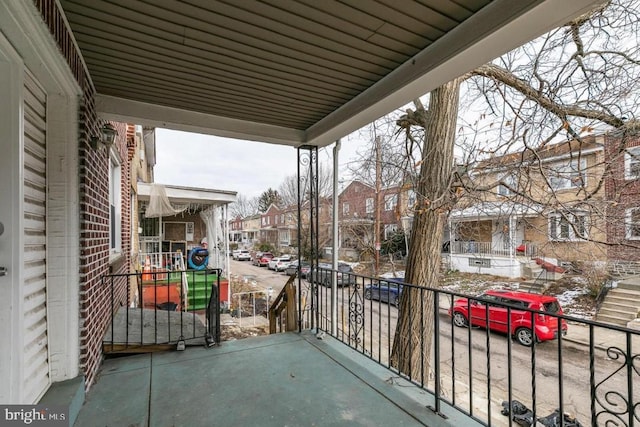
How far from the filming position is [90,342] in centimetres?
238

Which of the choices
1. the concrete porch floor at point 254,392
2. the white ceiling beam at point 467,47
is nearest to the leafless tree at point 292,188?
the white ceiling beam at point 467,47

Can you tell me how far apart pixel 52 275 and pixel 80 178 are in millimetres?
690

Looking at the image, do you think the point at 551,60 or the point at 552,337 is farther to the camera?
the point at 552,337

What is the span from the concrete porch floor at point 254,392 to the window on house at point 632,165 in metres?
4.11

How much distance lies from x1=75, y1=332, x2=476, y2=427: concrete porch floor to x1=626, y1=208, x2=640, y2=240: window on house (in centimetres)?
387

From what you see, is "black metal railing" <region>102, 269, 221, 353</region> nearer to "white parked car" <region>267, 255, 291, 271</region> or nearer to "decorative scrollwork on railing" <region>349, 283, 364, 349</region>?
"decorative scrollwork on railing" <region>349, 283, 364, 349</region>

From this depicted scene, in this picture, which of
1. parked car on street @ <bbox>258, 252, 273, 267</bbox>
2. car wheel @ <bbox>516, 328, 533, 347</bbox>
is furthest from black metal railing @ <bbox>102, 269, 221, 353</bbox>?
parked car on street @ <bbox>258, 252, 273, 267</bbox>

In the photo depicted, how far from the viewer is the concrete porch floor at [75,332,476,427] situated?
6.79ft

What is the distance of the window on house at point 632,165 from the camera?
156 inches

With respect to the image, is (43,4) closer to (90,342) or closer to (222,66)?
(222,66)

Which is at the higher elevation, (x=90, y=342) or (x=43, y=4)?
(x=43, y=4)

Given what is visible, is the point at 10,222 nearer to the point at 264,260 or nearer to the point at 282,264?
the point at 282,264

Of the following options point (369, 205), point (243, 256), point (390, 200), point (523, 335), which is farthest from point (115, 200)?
point (243, 256)

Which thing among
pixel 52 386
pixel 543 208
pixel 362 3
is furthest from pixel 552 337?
pixel 52 386
